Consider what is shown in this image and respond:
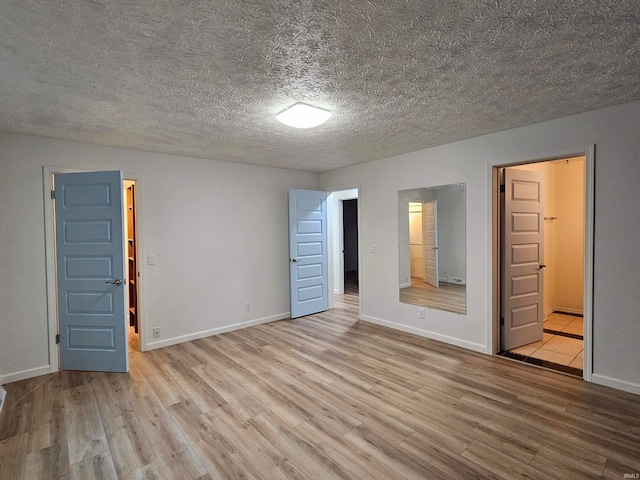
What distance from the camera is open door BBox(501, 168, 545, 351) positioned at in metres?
3.46

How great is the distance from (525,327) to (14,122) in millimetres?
5608

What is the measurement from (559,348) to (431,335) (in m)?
1.39

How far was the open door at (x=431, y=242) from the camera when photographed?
13.0 feet

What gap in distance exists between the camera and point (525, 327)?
11.9ft

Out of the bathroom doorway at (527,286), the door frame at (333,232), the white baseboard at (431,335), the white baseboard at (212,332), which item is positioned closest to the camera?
the bathroom doorway at (527,286)

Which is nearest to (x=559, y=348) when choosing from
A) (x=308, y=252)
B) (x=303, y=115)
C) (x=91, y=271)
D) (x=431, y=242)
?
(x=431, y=242)

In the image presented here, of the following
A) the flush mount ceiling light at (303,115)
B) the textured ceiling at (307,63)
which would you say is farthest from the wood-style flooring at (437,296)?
the flush mount ceiling light at (303,115)

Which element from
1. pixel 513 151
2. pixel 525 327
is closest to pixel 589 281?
pixel 525 327

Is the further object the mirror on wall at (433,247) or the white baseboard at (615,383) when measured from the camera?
the mirror on wall at (433,247)

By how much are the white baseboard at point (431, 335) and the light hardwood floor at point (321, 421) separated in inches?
5.7

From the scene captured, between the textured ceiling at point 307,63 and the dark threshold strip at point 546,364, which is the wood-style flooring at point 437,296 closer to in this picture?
the dark threshold strip at point 546,364

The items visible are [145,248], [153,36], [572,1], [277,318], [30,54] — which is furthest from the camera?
[277,318]

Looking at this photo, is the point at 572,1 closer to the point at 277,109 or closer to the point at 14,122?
the point at 277,109

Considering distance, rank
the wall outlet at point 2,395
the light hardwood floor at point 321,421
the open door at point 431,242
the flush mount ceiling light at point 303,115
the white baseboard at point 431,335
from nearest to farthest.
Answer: the light hardwood floor at point 321,421, the flush mount ceiling light at point 303,115, the wall outlet at point 2,395, the white baseboard at point 431,335, the open door at point 431,242
